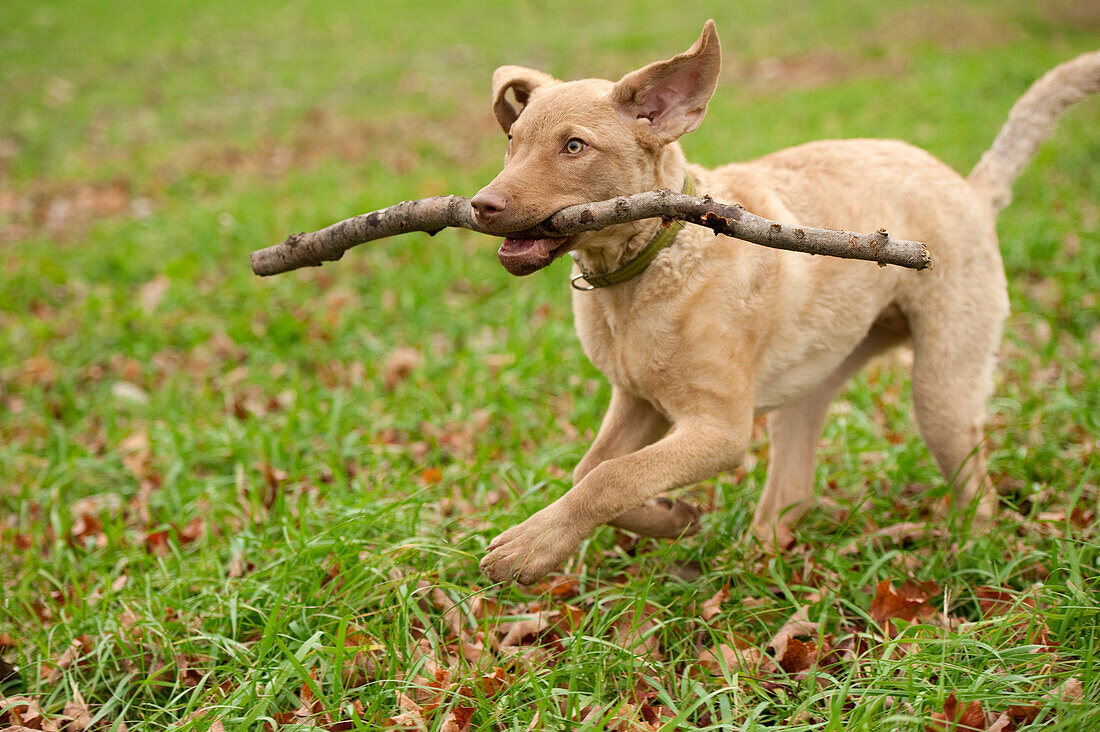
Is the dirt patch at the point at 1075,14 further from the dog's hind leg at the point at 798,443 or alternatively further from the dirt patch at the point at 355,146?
the dog's hind leg at the point at 798,443

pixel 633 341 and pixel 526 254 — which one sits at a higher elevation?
pixel 526 254

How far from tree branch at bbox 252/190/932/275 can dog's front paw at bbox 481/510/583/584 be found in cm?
101

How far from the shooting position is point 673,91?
3246 millimetres

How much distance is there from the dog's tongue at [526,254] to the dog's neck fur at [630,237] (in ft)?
0.72

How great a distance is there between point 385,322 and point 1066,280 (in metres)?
4.83

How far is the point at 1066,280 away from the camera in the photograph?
6.07 metres

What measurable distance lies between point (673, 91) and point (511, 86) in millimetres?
659

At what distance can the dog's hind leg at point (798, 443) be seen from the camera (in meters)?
4.08

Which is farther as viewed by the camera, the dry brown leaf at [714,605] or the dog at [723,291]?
the dry brown leaf at [714,605]

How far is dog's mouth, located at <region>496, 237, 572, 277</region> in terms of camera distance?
115 inches

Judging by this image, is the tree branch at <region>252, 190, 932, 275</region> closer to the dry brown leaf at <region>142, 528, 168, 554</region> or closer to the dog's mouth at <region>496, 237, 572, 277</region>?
the dog's mouth at <region>496, 237, 572, 277</region>

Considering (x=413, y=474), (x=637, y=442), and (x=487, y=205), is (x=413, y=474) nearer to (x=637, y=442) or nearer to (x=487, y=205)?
(x=637, y=442)

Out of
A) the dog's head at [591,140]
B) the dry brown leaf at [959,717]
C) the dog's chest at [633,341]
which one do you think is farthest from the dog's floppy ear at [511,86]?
the dry brown leaf at [959,717]

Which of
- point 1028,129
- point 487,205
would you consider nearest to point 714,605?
point 487,205
